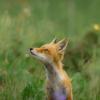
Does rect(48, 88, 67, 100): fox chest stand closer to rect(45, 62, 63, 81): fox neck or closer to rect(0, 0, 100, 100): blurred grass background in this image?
rect(45, 62, 63, 81): fox neck

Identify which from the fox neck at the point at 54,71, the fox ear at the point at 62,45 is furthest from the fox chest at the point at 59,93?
the fox ear at the point at 62,45

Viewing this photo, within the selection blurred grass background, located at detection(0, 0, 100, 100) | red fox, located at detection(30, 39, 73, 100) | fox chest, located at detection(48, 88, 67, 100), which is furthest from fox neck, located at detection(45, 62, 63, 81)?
blurred grass background, located at detection(0, 0, 100, 100)

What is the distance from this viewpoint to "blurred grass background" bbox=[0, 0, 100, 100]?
10094mm

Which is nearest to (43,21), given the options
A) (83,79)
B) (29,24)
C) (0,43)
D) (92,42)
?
(29,24)

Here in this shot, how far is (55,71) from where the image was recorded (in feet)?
28.3

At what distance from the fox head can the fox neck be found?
6cm

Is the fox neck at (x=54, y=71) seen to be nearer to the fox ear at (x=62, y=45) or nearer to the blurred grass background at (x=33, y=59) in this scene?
the fox ear at (x=62, y=45)

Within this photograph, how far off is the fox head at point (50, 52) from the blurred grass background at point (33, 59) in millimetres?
641

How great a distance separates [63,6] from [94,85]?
307 inches

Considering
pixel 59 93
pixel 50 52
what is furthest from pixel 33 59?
pixel 50 52

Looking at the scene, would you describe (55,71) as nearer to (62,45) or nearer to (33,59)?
(62,45)

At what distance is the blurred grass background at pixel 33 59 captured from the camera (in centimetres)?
1009

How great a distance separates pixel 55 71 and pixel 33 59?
2948 millimetres

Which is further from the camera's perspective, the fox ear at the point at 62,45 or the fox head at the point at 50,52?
the fox ear at the point at 62,45
